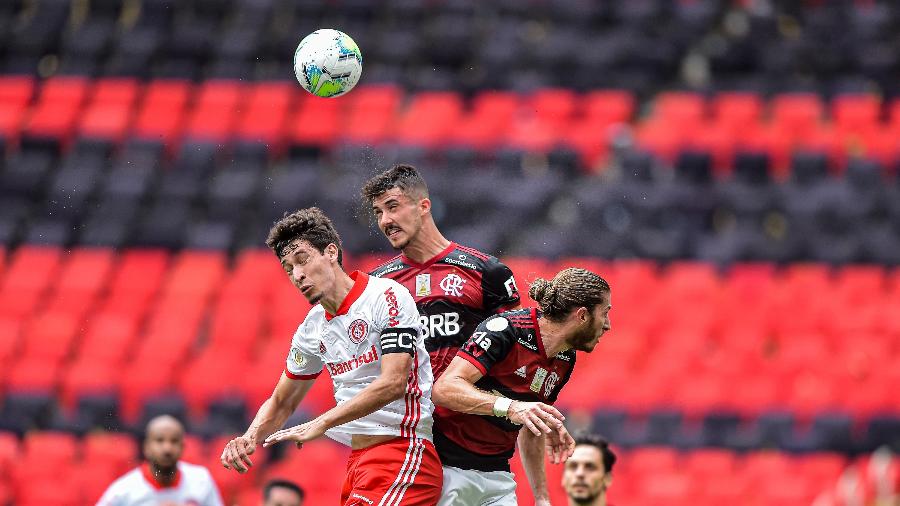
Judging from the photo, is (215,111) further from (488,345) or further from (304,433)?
(304,433)

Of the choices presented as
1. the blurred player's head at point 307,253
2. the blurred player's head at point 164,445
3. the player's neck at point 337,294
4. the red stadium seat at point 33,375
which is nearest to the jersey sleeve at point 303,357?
the player's neck at point 337,294

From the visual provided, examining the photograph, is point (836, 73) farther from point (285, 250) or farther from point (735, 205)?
point (285, 250)

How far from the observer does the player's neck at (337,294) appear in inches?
247

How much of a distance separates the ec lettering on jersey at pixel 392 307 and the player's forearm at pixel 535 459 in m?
1.21

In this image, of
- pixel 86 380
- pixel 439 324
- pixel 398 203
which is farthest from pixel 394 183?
pixel 86 380

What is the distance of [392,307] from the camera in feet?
20.6

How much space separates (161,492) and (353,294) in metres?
3.70

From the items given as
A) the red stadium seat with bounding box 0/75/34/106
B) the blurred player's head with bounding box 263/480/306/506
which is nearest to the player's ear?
the blurred player's head with bounding box 263/480/306/506

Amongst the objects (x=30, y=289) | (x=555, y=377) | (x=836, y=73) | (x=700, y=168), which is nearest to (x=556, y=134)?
(x=700, y=168)

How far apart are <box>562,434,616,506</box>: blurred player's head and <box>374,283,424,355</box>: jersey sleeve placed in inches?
79.9

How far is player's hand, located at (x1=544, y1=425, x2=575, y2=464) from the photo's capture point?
577 centimetres

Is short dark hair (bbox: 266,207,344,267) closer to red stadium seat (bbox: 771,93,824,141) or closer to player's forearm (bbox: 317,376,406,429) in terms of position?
player's forearm (bbox: 317,376,406,429)

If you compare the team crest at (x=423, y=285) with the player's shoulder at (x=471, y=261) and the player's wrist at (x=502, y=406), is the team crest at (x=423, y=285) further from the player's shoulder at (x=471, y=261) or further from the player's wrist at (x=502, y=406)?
the player's wrist at (x=502, y=406)

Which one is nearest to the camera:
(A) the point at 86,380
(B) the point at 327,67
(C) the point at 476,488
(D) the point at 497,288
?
(C) the point at 476,488
